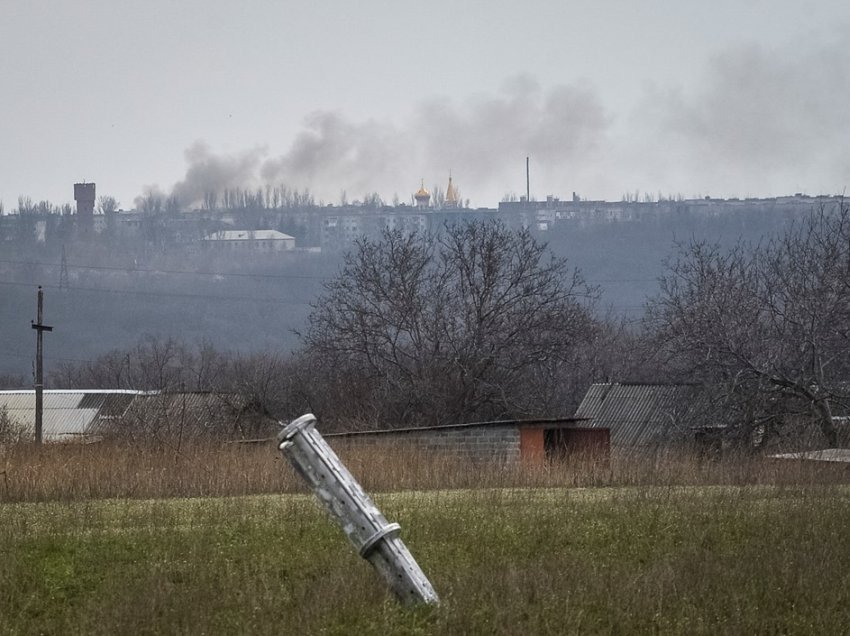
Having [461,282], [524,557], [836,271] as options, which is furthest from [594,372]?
[524,557]

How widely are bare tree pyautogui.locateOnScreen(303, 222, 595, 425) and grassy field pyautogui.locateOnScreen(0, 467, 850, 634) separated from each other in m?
31.9

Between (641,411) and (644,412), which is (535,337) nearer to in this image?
(641,411)

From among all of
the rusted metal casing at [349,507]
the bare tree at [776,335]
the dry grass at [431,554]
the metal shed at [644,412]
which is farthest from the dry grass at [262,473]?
the rusted metal casing at [349,507]

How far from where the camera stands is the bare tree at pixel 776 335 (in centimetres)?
3522

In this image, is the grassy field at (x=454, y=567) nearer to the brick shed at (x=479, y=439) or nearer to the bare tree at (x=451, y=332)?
the brick shed at (x=479, y=439)

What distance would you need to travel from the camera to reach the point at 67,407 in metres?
66.8

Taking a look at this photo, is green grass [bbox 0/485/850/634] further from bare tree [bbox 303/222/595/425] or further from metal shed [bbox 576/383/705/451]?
bare tree [bbox 303/222/595/425]

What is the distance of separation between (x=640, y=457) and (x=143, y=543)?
46.4 feet

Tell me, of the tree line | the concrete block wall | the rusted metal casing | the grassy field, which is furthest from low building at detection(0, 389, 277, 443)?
the rusted metal casing

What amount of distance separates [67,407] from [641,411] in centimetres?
3274

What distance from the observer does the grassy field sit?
38.5 feet

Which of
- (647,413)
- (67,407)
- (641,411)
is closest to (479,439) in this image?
(647,413)

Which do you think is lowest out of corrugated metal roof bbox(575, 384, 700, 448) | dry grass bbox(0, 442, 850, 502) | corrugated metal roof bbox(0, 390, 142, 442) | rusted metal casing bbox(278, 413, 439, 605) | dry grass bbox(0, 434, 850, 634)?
corrugated metal roof bbox(0, 390, 142, 442)

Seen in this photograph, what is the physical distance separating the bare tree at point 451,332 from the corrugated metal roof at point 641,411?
4404 mm
